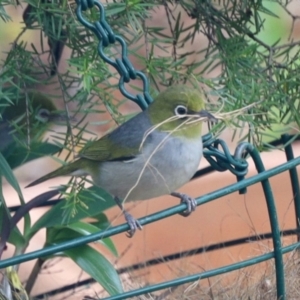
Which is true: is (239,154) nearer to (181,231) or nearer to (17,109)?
(17,109)

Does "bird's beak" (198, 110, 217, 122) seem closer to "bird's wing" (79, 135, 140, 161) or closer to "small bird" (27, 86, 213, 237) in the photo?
"small bird" (27, 86, 213, 237)

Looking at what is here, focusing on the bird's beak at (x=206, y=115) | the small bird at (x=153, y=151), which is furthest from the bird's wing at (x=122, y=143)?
the bird's beak at (x=206, y=115)

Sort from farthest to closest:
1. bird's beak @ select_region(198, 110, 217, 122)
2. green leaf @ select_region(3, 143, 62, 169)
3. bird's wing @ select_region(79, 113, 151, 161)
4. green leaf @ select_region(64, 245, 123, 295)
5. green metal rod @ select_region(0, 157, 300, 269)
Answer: green leaf @ select_region(3, 143, 62, 169) < green leaf @ select_region(64, 245, 123, 295) < bird's wing @ select_region(79, 113, 151, 161) < bird's beak @ select_region(198, 110, 217, 122) < green metal rod @ select_region(0, 157, 300, 269)

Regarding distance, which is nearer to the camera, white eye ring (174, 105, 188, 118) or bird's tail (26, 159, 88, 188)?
white eye ring (174, 105, 188, 118)

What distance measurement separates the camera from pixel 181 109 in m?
0.88

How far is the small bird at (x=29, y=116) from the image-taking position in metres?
1.00

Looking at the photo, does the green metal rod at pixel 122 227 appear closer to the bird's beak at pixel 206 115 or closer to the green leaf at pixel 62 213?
the bird's beak at pixel 206 115

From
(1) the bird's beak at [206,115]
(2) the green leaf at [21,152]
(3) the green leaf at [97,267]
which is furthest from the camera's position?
(2) the green leaf at [21,152]

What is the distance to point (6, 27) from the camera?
5.32 ft

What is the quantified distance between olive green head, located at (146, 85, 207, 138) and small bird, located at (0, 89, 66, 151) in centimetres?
18

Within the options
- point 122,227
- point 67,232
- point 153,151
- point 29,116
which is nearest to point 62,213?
point 67,232

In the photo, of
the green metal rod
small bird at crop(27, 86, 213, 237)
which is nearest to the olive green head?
small bird at crop(27, 86, 213, 237)

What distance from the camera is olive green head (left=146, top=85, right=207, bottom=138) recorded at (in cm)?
84

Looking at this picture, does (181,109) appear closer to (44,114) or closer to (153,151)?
(153,151)
